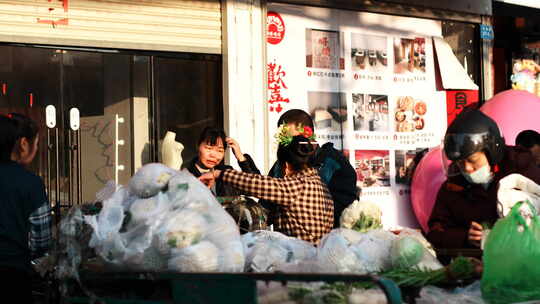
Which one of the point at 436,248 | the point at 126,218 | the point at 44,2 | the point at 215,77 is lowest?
the point at 436,248

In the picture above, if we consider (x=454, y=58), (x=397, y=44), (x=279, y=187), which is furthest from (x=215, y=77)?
(x=279, y=187)

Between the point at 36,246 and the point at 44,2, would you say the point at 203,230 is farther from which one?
the point at 44,2

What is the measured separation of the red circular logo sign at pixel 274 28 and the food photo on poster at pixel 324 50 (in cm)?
42

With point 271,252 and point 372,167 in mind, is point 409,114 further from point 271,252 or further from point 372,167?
point 271,252

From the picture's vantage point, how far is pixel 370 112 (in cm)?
1118

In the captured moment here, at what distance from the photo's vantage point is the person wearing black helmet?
4.16m

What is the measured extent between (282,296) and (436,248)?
5.57 feet

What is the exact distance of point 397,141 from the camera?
1150cm

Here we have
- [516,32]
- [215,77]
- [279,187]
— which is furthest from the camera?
[516,32]

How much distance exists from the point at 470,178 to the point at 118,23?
560cm

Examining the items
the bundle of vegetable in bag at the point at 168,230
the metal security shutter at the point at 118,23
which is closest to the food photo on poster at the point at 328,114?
the metal security shutter at the point at 118,23

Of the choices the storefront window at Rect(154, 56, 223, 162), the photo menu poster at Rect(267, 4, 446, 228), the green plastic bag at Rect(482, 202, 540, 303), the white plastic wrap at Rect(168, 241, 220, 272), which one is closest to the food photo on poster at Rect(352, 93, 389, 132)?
the photo menu poster at Rect(267, 4, 446, 228)

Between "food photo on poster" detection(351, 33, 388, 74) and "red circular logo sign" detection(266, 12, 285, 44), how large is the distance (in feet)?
3.89

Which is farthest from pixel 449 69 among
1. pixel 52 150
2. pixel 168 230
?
pixel 168 230
